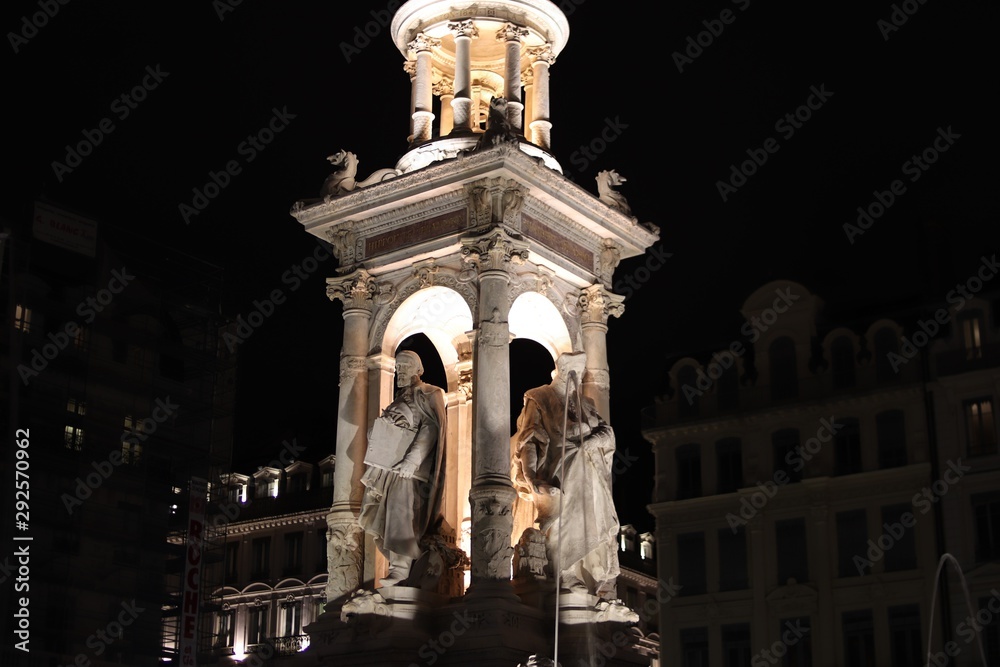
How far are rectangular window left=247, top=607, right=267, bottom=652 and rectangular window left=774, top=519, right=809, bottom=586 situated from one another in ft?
71.8

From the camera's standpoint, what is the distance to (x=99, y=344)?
164ft

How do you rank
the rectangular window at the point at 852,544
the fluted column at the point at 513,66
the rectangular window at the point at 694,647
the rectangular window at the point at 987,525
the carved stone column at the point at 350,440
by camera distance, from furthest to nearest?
the rectangular window at the point at 694,647
the rectangular window at the point at 852,544
the rectangular window at the point at 987,525
the fluted column at the point at 513,66
the carved stone column at the point at 350,440

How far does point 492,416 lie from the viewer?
790 inches

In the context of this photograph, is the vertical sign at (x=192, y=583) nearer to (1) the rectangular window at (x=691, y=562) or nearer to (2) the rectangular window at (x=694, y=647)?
(2) the rectangular window at (x=694, y=647)

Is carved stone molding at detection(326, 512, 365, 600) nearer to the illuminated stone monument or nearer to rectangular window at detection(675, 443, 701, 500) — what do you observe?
the illuminated stone monument

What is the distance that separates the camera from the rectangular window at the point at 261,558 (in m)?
60.1

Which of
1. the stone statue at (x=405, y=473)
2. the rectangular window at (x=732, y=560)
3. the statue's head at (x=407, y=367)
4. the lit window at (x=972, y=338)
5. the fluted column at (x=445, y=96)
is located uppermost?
the lit window at (x=972, y=338)

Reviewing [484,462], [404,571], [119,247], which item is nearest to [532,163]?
[484,462]

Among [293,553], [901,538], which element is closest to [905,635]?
[901,538]

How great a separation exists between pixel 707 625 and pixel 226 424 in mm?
17278

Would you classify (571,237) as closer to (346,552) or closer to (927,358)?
(346,552)

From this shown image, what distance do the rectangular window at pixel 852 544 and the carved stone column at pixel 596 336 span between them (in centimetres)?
2541

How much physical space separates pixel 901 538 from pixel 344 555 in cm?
2844

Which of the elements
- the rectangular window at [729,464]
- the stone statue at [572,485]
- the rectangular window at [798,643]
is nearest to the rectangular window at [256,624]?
the rectangular window at [729,464]
